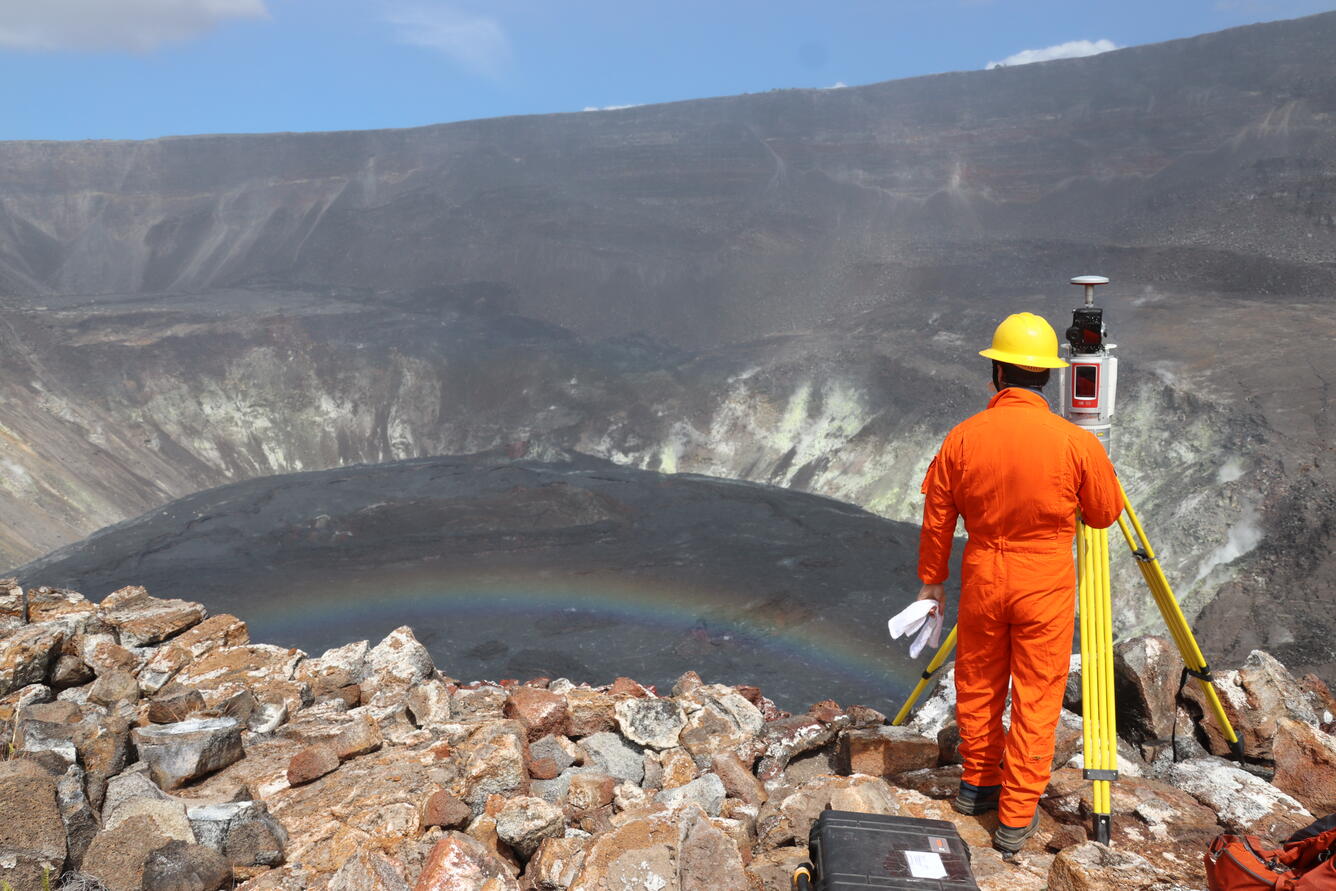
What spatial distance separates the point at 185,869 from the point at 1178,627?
4.09 meters

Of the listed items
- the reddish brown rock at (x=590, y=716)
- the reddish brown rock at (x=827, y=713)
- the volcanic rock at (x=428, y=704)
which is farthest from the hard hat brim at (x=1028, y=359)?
the volcanic rock at (x=428, y=704)

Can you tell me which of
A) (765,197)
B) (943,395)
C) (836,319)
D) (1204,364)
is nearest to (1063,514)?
(1204,364)

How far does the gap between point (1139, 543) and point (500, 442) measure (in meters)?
23.7

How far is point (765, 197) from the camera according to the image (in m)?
41.4

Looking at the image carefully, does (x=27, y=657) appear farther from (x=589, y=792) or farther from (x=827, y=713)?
(x=827, y=713)

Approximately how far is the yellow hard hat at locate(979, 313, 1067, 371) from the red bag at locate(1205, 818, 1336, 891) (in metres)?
1.68

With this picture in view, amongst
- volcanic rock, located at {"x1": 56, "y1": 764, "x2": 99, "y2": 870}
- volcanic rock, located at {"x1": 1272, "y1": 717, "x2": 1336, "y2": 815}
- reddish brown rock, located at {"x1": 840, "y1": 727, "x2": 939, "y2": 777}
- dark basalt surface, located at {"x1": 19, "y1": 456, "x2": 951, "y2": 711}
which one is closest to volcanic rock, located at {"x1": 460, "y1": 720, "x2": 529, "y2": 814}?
volcanic rock, located at {"x1": 56, "y1": 764, "x2": 99, "y2": 870}

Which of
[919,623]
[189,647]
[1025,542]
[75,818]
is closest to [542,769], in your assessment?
[75,818]

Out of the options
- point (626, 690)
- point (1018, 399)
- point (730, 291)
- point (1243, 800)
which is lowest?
point (626, 690)

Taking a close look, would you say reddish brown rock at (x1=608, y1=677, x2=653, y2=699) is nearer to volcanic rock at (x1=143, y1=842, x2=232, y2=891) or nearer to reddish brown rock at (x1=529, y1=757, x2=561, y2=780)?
reddish brown rock at (x1=529, y1=757, x2=561, y2=780)

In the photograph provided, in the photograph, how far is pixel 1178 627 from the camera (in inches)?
163

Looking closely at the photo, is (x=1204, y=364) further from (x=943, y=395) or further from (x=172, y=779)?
(x=172, y=779)

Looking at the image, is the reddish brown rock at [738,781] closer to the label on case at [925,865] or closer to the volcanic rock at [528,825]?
the volcanic rock at [528,825]

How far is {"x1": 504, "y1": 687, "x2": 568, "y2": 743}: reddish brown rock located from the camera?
16.9 ft
